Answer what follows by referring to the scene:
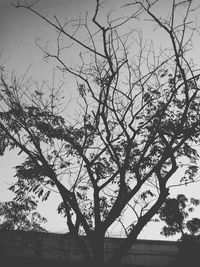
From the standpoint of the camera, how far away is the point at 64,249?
12.6 meters

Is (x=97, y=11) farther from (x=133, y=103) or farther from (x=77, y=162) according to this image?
(x=77, y=162)

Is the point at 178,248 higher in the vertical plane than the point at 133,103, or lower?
lower

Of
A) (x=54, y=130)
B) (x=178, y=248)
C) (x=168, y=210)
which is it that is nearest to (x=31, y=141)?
(x=54, y=130)

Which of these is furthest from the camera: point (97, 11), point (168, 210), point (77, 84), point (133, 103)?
point (168, 210)

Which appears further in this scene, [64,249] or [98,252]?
[64,249]

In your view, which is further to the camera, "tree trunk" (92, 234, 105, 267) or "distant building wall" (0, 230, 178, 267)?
"distant building wall" (0, 230, 178, 267)

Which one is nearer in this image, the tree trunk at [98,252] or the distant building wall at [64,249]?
the tree trunk at [98,252]

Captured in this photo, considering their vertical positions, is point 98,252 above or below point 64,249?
above

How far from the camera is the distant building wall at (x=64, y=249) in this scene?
1180 cm

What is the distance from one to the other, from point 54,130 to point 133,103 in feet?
9.53

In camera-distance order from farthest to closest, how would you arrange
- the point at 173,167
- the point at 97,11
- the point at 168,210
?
the point at 168,210 < the point at 173,167 < the point at 97,11

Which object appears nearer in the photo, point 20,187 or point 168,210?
point 20,187

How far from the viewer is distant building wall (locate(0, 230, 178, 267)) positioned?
11797 mm

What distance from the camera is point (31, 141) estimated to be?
793cm
